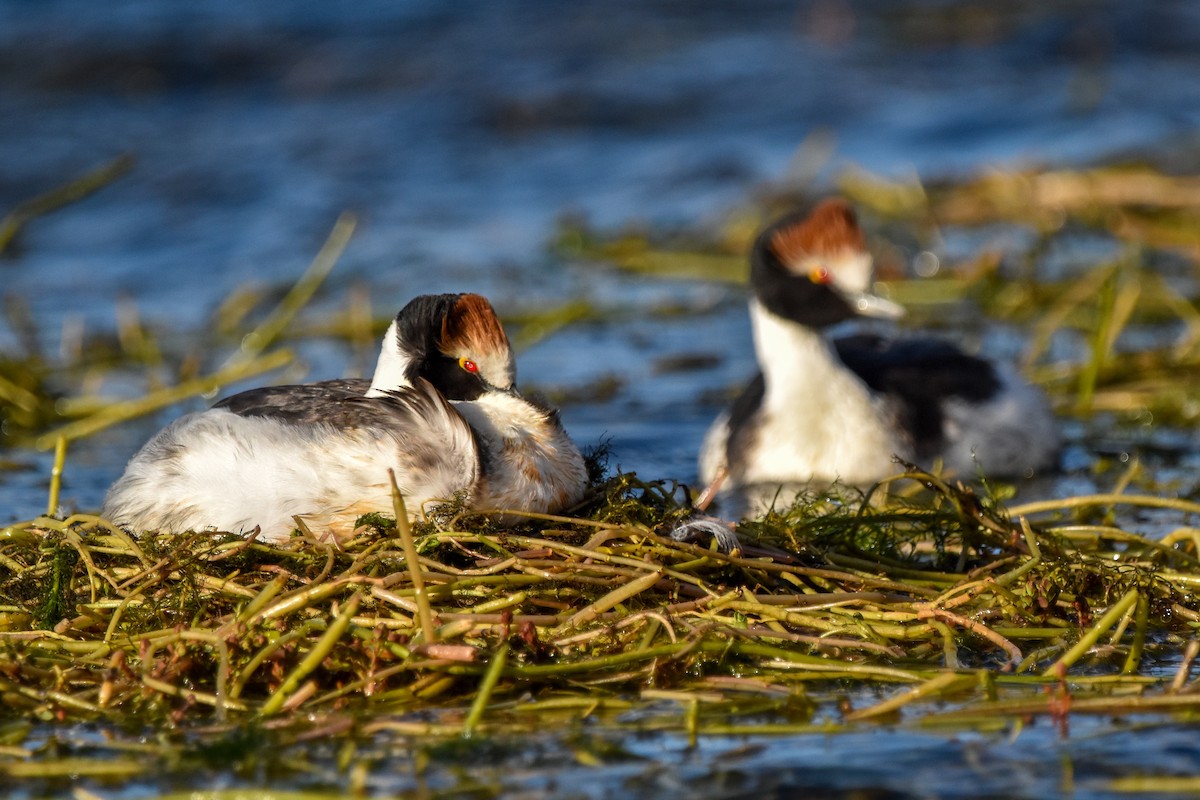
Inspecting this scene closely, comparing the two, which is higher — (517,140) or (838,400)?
(517,140)

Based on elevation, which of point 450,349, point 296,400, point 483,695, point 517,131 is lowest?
point 483,695

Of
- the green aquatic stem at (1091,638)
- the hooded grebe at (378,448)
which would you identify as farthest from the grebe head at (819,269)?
the green aquatic stem at (1091,638)

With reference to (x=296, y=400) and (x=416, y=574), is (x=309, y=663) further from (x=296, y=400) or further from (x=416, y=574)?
(x=296, y=400)

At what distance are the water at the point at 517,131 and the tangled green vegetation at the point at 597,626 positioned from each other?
2.42m

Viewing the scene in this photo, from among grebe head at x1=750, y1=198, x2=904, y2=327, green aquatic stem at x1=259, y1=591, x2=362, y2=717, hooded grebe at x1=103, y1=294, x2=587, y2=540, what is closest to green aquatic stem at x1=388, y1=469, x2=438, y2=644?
green aquatic stem at x1=259, y1=591, x2=362, y2=717

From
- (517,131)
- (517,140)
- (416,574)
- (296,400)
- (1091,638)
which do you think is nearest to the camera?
(416,574)

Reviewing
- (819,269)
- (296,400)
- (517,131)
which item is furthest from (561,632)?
(517,131)

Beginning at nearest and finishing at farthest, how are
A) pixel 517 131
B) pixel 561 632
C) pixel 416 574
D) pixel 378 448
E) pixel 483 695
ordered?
pixel 483 695 → pixel 416 574 → pixel 561 632 → pixel 378 448 → pixel 517 131

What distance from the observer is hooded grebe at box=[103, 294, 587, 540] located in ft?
15.6

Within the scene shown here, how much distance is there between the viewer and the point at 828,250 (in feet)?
26.5

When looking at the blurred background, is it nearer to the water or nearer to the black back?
the water

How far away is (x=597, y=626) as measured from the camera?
14.5 feet

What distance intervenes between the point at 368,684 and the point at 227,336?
6.55 metres

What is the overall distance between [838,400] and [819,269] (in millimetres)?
695
